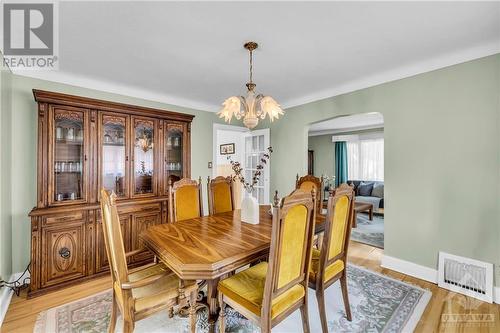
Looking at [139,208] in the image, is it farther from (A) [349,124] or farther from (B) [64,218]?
(A) [349,124]

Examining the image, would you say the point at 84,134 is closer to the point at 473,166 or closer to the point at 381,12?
the point at 381,12

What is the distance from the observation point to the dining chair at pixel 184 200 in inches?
95.1

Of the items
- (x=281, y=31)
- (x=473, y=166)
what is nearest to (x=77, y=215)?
(x=281, y=31)

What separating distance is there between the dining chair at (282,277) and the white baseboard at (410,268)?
1.90 meters

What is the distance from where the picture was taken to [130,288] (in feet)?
4.40

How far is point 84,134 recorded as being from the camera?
2674 mm

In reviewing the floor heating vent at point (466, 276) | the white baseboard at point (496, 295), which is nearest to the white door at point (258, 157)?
the floor heating vent at point (466, 276)

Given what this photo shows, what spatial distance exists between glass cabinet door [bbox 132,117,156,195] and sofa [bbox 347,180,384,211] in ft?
16.7

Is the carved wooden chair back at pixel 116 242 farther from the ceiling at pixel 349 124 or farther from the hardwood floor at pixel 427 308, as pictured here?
the ceiling at pixel 349 124

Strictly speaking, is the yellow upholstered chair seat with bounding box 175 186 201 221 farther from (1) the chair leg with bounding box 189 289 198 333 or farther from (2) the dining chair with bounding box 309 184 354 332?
(2) the dining chair with bounding box 309 184 354 332

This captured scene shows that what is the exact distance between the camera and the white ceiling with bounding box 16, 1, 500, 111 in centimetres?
168

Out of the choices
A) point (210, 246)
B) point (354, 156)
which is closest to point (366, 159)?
point (354, 156)

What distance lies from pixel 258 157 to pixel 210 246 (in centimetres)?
306

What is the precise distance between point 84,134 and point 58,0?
1457 millimetres
